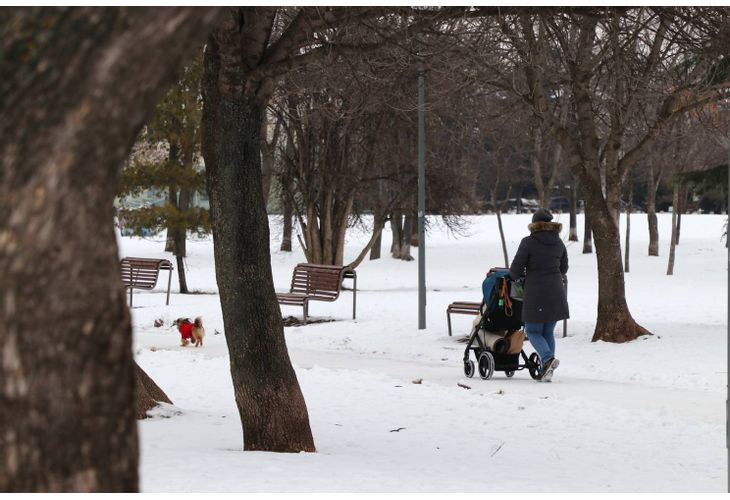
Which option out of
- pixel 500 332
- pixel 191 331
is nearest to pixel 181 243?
→ pixel 191 331

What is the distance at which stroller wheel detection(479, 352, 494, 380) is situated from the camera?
42.8 feet

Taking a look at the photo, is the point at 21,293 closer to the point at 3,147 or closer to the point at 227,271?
the point at 3,147

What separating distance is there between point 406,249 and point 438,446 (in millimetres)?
33352

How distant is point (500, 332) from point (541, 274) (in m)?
0.81

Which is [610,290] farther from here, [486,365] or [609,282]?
[486,365]

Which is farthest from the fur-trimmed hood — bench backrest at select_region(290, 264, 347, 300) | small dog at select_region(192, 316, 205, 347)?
bench backrest at select_region(290, 264, 347, 300)

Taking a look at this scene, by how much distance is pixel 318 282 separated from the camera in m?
20.6

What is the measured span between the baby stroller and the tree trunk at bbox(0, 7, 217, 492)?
9492 millimetres

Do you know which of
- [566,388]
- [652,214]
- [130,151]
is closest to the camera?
[130,151]

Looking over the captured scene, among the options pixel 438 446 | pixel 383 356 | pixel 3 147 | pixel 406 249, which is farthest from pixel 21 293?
pixel 406 249

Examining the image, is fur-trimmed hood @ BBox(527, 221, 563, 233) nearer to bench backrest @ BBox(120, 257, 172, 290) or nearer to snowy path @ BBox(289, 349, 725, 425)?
snowy path @ BBox(289, 349, 725, 425)

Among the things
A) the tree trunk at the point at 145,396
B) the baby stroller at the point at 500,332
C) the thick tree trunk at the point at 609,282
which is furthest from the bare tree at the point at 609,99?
the tree trunk at the point at 145,396

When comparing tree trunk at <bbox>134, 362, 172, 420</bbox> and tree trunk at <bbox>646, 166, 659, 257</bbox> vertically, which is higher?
tree trunk at <bbox>646, 166, 659, 257</bbox>

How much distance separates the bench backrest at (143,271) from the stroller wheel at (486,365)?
12365 millimetres
